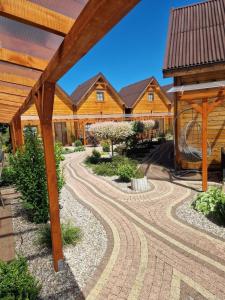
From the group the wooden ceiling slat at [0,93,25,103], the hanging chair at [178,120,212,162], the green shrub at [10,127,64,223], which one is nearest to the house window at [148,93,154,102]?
the hanging chair at [178,120,212,162]

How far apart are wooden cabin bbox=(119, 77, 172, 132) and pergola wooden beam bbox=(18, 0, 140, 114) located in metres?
23.1

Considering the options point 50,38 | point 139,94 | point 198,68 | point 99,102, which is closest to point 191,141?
point 198,68

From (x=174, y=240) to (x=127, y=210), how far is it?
174cm

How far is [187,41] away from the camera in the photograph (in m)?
8.84

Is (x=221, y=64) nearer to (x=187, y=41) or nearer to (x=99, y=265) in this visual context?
(x=187, y=41)

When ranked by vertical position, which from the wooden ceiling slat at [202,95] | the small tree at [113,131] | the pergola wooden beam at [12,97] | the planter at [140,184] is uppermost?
the wooden ceiling slat at [202,95]

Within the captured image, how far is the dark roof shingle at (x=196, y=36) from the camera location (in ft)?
25.6

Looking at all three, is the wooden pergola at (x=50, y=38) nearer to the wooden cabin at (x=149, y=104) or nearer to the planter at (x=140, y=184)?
the planter at (x=140, y=184)

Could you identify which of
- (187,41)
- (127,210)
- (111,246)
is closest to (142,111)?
(187,41)

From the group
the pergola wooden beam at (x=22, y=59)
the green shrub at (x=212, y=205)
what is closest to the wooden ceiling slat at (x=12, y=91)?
the pergola wooden beam at (x=22, y=59)

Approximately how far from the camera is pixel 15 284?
2506 millimetres

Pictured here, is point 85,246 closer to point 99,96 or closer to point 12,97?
point 12,97

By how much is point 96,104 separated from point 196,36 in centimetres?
1534

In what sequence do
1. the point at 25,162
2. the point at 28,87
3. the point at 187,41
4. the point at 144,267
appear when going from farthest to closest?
the point at 187,41 < the point at 25,162 < the point at 28,87 < the point at 144,267
